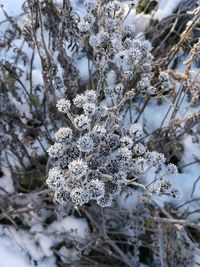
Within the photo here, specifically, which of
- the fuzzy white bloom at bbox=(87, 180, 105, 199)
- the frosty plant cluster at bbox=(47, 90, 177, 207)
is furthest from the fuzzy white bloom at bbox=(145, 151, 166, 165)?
the fuzzy white bloom at bbox=(87, 180, 105, 199)

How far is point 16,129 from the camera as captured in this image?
7.64 feet

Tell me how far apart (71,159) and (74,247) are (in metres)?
1.04

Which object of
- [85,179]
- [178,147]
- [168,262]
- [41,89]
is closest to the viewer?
[85,179]

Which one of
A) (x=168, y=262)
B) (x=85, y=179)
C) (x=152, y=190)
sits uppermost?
(x=85, y=179)

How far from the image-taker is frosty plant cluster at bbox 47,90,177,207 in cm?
130

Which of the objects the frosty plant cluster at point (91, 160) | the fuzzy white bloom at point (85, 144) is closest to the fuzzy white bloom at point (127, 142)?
the frosty plant cluster at point (91, 160)

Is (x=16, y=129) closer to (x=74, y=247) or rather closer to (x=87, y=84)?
(x=87, y=84)

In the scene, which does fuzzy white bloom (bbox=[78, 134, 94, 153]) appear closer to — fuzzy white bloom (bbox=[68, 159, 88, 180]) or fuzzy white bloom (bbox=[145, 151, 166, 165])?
fuzzy white bloom (bbox=[68, 159, 88, 180])

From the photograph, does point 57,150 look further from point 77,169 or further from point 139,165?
point 139,165

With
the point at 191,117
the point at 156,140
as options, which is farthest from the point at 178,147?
the point at 191,117

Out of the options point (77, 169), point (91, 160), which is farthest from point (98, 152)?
point (77, 169)

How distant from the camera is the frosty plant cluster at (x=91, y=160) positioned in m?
1.30

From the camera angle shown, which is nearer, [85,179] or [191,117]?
[85,179]

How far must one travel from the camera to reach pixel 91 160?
1.39m
